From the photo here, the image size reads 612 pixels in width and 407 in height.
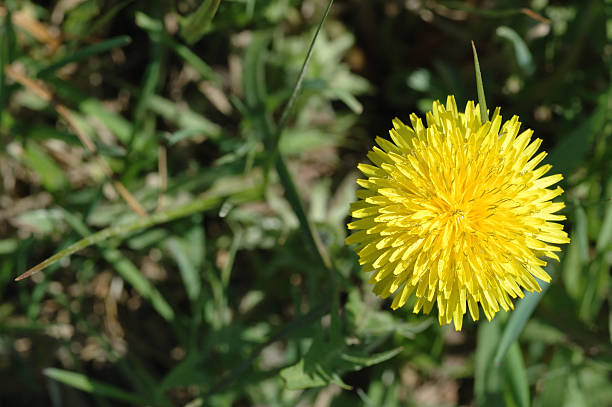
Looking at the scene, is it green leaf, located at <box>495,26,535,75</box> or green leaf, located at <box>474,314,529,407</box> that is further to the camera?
green leaf, located at <box>474,314,529,407</box>

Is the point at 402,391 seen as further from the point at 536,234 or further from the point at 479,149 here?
the point at 479,149

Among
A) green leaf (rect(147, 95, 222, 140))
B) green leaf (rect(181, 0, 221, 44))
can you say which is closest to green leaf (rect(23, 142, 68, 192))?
green leaf (rect(147, 95, 222, 140))

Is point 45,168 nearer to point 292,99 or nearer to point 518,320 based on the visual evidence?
point 292,99

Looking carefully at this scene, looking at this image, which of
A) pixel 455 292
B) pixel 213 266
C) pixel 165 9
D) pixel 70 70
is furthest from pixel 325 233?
pixel 70 70

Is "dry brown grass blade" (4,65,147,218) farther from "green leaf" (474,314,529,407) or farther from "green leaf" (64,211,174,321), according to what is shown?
"green leaf" (474,314,529,407)

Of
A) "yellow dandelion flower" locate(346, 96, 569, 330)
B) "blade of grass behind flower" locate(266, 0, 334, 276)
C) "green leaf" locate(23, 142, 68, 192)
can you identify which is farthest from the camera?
"green leaf" locate(23, 142, 68, 192)

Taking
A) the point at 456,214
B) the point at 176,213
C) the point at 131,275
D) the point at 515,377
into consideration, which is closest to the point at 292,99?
the point at 456,214

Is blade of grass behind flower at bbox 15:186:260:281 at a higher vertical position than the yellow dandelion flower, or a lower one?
lower
